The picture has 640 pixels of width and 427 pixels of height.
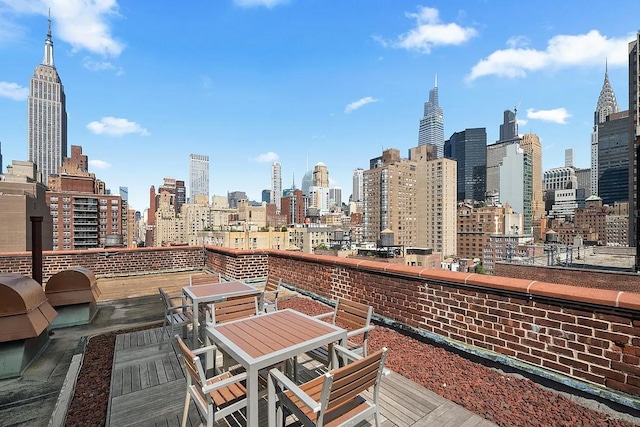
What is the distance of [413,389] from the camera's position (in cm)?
310

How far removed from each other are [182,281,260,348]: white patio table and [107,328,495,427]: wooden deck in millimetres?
629

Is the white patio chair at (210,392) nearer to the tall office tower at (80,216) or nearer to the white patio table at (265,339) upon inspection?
the white patio table at (265,339)

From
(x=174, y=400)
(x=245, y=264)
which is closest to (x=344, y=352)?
(x=174, y=400)

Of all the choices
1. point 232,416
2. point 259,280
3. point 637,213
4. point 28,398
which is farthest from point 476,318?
point 637,213

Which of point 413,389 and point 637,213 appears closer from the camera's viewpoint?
point 413,389

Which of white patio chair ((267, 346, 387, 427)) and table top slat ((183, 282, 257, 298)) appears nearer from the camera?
white patio chair ((267, 346, 387, 427))

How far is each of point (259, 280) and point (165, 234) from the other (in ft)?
406

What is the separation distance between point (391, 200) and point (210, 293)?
3710 inches

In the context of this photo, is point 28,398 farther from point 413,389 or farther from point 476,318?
point 476,318

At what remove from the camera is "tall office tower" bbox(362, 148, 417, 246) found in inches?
3738

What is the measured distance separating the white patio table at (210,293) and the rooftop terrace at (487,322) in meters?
1.61

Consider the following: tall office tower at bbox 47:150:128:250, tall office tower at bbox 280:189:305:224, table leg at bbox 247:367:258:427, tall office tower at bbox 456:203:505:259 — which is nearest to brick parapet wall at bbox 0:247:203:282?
table leg at bbox 247:367:258:427

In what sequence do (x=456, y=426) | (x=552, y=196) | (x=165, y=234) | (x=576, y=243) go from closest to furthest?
(x=456, y=426)
(x=576, y=243)
(x=165, y=234)
(x=552, y=196)

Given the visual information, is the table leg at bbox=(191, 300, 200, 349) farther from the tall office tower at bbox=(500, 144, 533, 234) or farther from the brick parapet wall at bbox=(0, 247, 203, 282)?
the tall office tower at bbox=(500, 144, 533, 234)
